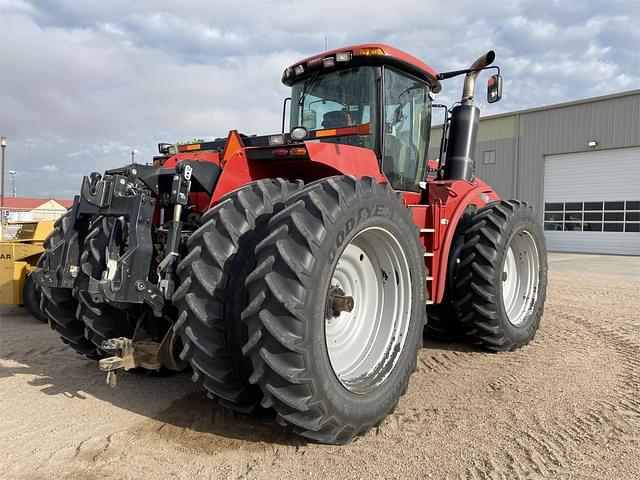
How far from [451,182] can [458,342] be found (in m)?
1.71

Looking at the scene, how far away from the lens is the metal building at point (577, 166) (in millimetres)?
19547

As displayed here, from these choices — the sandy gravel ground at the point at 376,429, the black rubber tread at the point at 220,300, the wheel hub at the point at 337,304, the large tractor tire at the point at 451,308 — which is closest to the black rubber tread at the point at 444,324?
the large tractor tire at the point at 451,308

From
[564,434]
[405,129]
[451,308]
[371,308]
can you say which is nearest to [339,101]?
[405,129]

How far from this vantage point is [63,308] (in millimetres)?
3457

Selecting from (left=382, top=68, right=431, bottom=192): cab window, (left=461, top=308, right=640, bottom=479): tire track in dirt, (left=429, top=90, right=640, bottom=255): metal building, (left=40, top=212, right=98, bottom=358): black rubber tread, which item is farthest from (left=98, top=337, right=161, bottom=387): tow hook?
(left=429, top=90, right=640, bottom=255): metal building

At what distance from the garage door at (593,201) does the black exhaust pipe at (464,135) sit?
17703 mm

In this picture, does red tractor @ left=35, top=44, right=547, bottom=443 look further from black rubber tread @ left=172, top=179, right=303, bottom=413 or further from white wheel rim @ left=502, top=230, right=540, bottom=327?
white wheel rim @ left=502, top=230, right=540, bottom=327

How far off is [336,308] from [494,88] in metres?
3.22

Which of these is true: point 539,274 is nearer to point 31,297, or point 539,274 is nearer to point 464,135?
point 464,135

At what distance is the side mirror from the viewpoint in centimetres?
493

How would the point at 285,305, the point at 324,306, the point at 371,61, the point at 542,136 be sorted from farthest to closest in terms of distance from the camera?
1. the point at 542,136
2. the point at 371,61
3. the point at 324,306
4. the point at 285,305

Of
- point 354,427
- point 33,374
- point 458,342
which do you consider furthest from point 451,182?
Result: point 33,374

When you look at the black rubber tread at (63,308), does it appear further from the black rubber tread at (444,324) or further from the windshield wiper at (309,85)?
the black rubber tread at (444,324)

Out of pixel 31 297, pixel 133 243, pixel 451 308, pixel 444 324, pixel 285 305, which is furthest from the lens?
pixel 31 297
